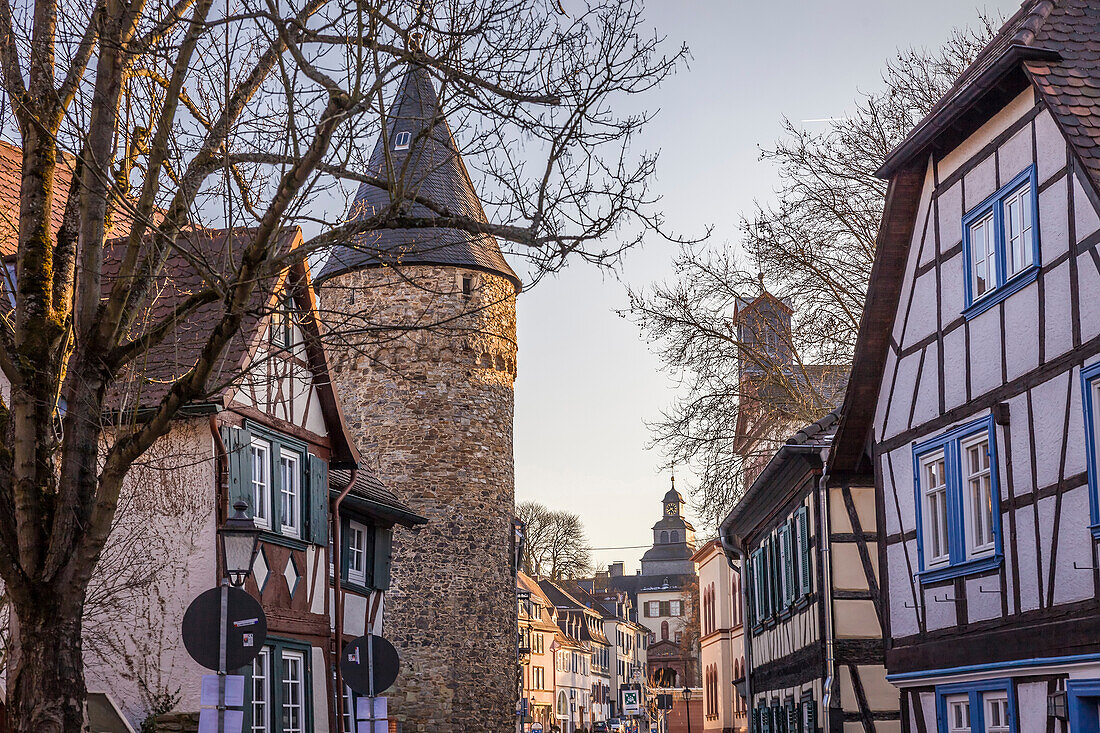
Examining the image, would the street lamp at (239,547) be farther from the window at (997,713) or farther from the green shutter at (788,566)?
the green shutter at (788,566)

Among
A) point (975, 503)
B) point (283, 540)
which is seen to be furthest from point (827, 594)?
point (283, 540)

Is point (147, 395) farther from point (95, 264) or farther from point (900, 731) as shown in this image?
point (900, 731)

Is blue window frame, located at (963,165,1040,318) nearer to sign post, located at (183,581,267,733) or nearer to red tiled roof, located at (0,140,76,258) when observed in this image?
sign post, located at (183,581,267,733)

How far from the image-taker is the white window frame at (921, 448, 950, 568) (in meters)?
13.0

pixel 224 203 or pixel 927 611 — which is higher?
pixel 224 203

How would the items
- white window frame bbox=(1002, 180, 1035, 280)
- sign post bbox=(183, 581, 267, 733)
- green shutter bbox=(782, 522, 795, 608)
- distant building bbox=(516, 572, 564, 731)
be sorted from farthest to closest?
1. distant building bbox=(516, 572, 564, 731)
2. green shutter bbox=(782, 522, 795, 608)
3. white window frame bbox=(1002, 180, 1035, 280)
4. sign post bbox=(183, 581, 267, 733)

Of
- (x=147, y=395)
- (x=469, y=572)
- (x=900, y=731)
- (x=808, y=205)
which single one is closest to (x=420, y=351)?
(x=469, y=572)

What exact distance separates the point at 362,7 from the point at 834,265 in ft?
47.2

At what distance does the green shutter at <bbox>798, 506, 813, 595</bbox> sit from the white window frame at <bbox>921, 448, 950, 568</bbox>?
3.71m

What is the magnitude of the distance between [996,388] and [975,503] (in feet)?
3.75

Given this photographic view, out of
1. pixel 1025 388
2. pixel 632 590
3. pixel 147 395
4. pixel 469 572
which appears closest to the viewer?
pixel 1025 388

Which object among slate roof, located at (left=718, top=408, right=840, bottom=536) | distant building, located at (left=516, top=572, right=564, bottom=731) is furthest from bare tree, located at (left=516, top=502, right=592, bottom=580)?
slate roof, located at (left=718, top=408, right=840, bottom=536)

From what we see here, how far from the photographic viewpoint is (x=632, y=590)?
13612 cm

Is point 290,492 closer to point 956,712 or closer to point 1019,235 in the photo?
point 956,712
